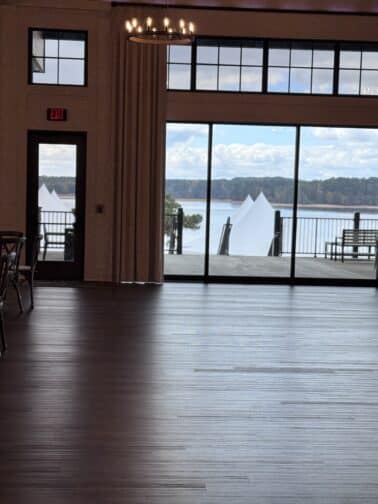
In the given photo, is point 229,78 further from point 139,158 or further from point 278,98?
point 139,158

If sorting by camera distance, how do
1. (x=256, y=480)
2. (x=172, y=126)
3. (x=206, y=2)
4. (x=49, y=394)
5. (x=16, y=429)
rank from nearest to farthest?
(x=256, y=480) < (x=16, y=429) < (x=49, y=394) < (x=206, y=2) < (x=172, y=126)

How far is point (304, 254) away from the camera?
12.7 meters

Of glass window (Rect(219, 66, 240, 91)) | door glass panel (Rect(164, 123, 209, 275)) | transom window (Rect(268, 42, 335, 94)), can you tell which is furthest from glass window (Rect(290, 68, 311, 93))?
door glass panel (Rect(164, 123, 209, 275))

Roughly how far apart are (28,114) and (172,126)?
224cm

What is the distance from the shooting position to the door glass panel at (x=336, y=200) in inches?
488

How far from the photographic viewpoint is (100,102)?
38.7ft

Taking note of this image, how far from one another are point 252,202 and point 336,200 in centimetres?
141

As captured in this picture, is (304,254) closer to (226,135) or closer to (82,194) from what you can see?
(226,135)

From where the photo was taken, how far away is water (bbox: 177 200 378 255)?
12.3 metres

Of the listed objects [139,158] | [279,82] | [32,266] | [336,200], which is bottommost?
[32,266]

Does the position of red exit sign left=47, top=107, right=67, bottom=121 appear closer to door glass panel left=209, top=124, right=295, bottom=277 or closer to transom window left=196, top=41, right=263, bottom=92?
transom window left=196, top=41, right=263, bottom=92

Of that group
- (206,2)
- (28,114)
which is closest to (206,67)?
(206,2)

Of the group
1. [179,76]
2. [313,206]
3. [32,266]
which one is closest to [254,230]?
[313,206]

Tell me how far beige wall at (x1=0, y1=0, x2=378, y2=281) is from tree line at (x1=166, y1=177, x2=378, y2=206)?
0.99 meters
